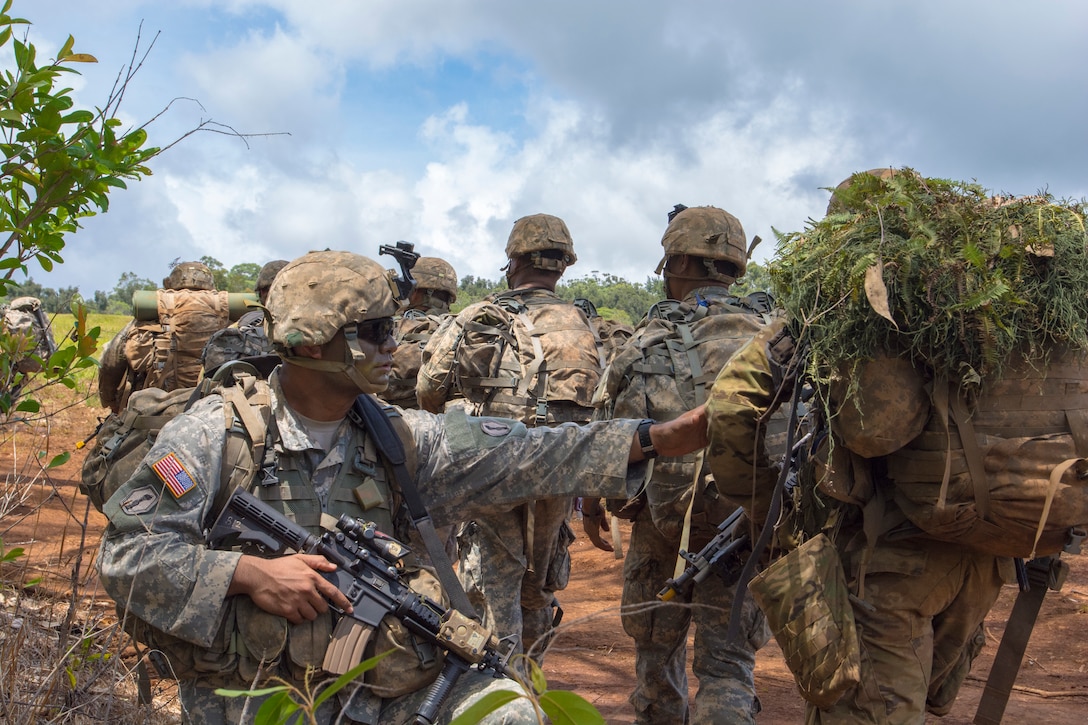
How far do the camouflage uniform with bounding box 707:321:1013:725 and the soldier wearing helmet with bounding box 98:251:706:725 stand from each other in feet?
0.69

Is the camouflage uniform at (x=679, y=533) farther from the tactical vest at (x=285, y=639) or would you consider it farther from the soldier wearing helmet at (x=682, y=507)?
the tactical vest at (x=285, y=639)

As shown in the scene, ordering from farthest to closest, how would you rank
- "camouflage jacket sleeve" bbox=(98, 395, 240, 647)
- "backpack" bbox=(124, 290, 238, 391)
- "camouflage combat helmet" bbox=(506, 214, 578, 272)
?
1. "backpack" bbox=(124, 290, 238, 391)
2. "camouflage combat helmet" bbox=(506, 214, 578, 272)
3. "camouflage jacket sleeve" bbox=(98, 395, 240, 647)

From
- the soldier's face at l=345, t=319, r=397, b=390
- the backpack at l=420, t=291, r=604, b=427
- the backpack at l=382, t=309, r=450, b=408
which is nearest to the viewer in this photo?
the soldier's face at l=345, t=319, r=397, b=390

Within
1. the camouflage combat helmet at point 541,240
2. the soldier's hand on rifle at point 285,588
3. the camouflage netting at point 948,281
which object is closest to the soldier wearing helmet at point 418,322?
the camouflage combat helmet at point 541,240

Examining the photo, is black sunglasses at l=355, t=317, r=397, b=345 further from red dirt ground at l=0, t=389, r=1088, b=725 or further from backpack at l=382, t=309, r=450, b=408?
backpack at l=382, t=309, r=450, b=408

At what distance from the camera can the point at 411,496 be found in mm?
3236

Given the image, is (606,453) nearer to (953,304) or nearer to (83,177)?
(953,304)

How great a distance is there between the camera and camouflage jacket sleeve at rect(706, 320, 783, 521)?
11.5 feet

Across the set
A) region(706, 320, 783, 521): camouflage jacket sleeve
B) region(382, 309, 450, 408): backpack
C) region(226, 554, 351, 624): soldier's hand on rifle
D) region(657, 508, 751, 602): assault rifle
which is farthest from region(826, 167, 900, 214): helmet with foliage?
region(382, 309, 450, 408): backpack

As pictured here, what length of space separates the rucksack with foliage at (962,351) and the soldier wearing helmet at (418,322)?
379 centimetres

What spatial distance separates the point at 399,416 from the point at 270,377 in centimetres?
48

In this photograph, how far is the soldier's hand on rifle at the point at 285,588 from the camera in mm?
2879

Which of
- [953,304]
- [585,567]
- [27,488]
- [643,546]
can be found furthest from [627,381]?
[585,567]

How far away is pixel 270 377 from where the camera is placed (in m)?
3.47
